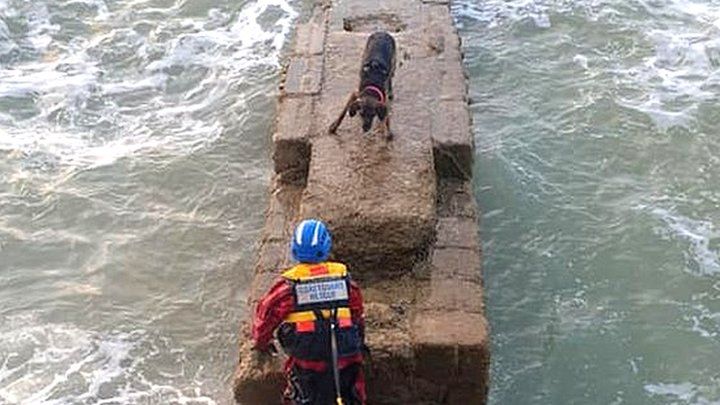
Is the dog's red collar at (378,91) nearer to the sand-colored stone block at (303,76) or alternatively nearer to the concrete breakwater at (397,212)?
the concrete breakwater at (397,212)

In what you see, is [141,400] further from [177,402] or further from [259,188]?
[259,188]

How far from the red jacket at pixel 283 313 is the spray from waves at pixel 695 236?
148 inches

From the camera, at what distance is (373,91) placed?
23.5 feet

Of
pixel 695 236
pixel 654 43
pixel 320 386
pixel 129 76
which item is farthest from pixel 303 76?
pixel 654 43

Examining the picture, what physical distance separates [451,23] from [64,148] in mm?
3973

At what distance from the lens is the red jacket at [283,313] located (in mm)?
5148

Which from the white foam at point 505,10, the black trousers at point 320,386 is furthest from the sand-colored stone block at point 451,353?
the white foam at point 505,10

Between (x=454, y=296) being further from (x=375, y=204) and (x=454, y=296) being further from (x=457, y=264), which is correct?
(x=375, y=204)

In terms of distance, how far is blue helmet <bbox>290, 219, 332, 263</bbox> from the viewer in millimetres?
5203

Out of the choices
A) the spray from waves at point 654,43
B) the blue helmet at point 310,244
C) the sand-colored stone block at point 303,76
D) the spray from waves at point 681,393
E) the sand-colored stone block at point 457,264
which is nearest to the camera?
the blue helmet at point 310,244

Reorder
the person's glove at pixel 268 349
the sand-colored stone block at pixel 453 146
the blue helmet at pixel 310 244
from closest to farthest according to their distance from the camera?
the blue helmet at pixel 310 244, the person's glove at pixel 268 349, the sand-colored stone block at pixel 453 146

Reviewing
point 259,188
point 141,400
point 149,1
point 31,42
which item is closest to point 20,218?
point 259,188

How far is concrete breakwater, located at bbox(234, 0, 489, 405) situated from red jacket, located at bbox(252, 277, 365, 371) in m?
0.55

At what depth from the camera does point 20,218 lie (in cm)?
866
